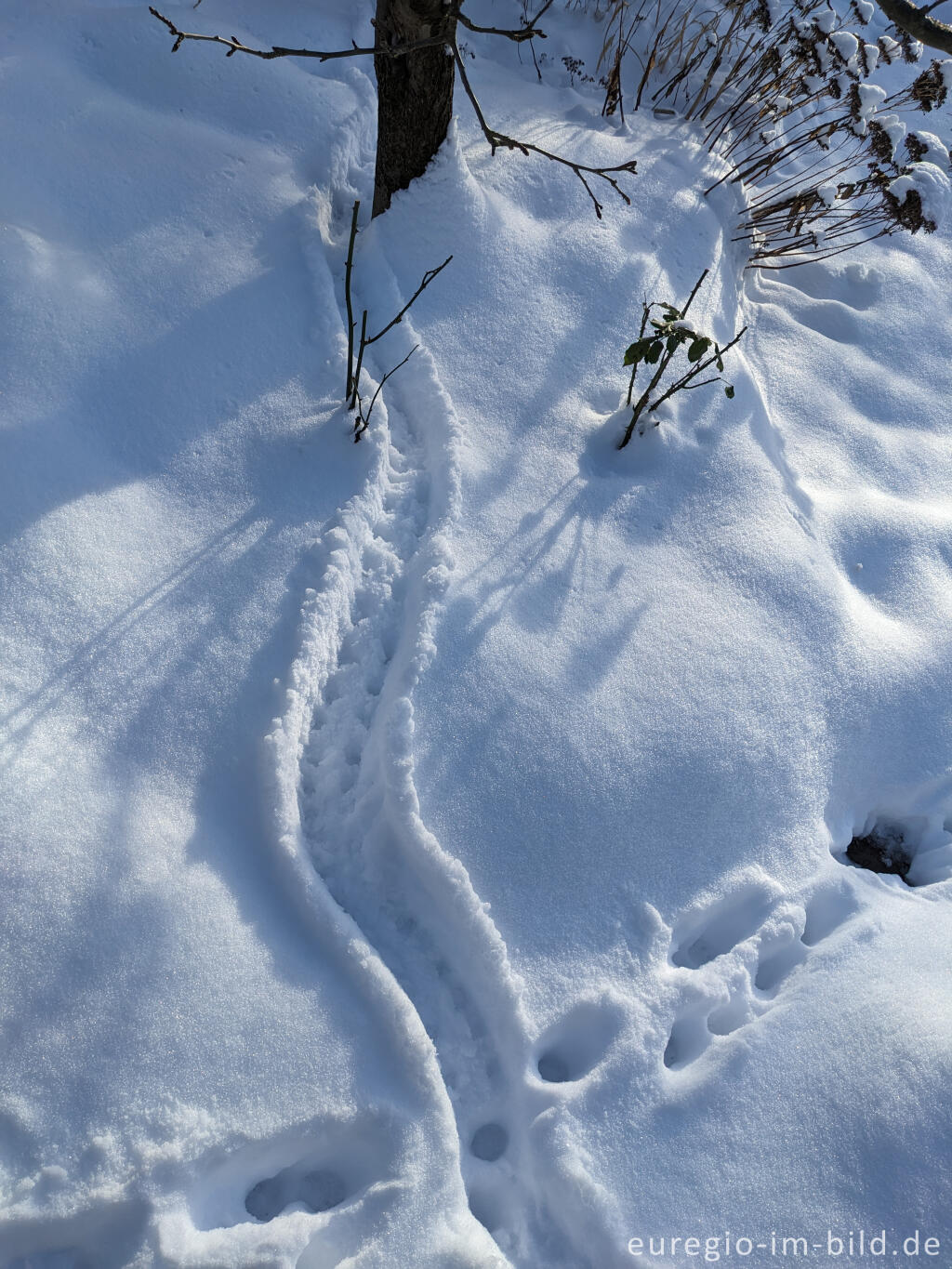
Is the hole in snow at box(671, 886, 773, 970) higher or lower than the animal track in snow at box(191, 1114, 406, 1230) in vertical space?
higher

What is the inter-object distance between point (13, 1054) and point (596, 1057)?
109 cm

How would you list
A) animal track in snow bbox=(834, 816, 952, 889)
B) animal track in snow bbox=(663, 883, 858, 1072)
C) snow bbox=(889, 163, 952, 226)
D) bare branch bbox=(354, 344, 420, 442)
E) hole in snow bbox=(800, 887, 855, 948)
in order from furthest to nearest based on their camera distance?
snow bbox=(889, 163, 952, 226)
bare branch bbox=(354, 344, 420, 442)
animal track in snow bbox=(834, 816, 952, 889)
hole in snow bbox=(800, 887, 855, 948)
animal track in snow bbox=(663, 883, 858, 1072)

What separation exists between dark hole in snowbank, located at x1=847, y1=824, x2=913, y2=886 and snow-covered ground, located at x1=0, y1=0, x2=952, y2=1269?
4 centimetres

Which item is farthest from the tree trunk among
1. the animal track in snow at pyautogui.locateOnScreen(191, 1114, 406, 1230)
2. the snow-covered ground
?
the animal track in snow at pyautogui.locateOnScreen(191, 1114, 406, 1230)

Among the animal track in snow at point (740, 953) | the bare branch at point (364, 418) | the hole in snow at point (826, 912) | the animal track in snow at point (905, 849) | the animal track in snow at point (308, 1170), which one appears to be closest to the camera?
the animal track in snow at point (308, 1170)

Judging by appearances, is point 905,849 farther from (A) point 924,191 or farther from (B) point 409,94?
(B) point 409,94

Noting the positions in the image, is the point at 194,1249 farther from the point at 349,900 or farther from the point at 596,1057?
the point at 596,1057

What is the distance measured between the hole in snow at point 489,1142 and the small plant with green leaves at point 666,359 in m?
1.76

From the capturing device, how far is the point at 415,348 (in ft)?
7.82

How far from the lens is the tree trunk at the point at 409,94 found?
7.25 feet

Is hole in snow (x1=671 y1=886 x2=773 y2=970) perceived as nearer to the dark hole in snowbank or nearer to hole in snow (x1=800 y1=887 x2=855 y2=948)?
hole in snow (x1=800 y1=887 x2=855 y2=948)

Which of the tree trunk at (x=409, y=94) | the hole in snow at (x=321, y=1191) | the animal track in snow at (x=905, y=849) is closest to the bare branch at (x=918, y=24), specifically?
the tree trunk at (x=409, y=94)

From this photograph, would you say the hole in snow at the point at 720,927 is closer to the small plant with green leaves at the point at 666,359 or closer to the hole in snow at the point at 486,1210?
the hole in snow at the point at 486,1210

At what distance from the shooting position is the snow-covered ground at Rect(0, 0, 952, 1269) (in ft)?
4.97
